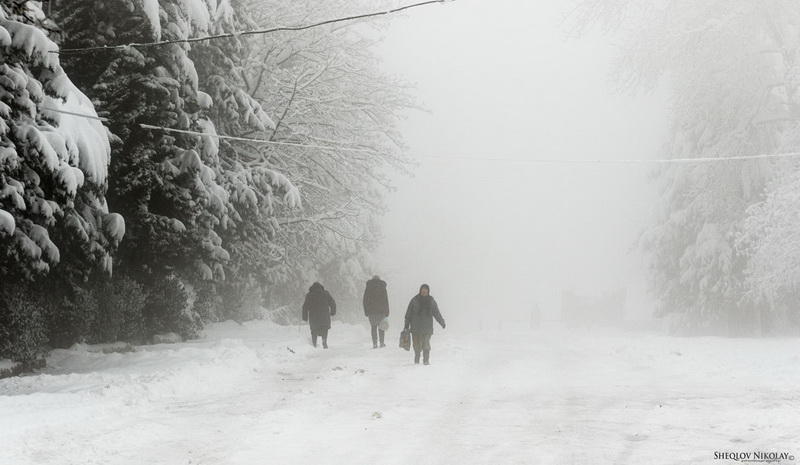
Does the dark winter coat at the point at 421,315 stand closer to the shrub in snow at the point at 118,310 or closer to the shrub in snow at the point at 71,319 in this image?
the shrub in snow at the point at 71,319

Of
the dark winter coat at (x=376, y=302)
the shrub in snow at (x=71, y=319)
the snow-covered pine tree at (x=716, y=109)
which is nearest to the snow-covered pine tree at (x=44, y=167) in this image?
the shrub in snow at (x=71, y=319)

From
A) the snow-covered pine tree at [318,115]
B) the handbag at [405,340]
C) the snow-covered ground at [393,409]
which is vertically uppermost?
the snow-covered pine tree at [318,115]

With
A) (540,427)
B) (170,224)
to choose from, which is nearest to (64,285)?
(170,224)

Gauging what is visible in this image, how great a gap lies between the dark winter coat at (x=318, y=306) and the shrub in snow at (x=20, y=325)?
21.3ft

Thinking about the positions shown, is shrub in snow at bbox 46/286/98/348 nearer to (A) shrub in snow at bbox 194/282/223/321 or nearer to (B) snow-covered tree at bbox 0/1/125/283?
(B) snow-covered tree at bbox 0/1/125/283

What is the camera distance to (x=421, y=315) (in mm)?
16734

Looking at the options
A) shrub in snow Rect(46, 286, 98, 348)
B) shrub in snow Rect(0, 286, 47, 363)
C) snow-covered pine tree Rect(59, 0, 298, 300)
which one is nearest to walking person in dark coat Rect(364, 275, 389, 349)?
snow-covered pine tree Rect(59, 0, 298, 300)

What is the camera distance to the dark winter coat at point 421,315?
1652 centimetres

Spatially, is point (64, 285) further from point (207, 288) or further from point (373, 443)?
point (207, 288)

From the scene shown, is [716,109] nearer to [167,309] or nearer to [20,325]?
[167,309]

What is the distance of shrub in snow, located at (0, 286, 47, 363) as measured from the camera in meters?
15.1

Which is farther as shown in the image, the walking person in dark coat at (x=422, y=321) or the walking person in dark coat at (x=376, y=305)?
the walking person in dark coat at (x=376, y=305)

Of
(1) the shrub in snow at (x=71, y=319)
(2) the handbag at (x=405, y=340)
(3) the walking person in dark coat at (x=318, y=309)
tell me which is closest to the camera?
(2) the handbag at (x=405, y=340)

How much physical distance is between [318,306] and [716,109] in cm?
1451
